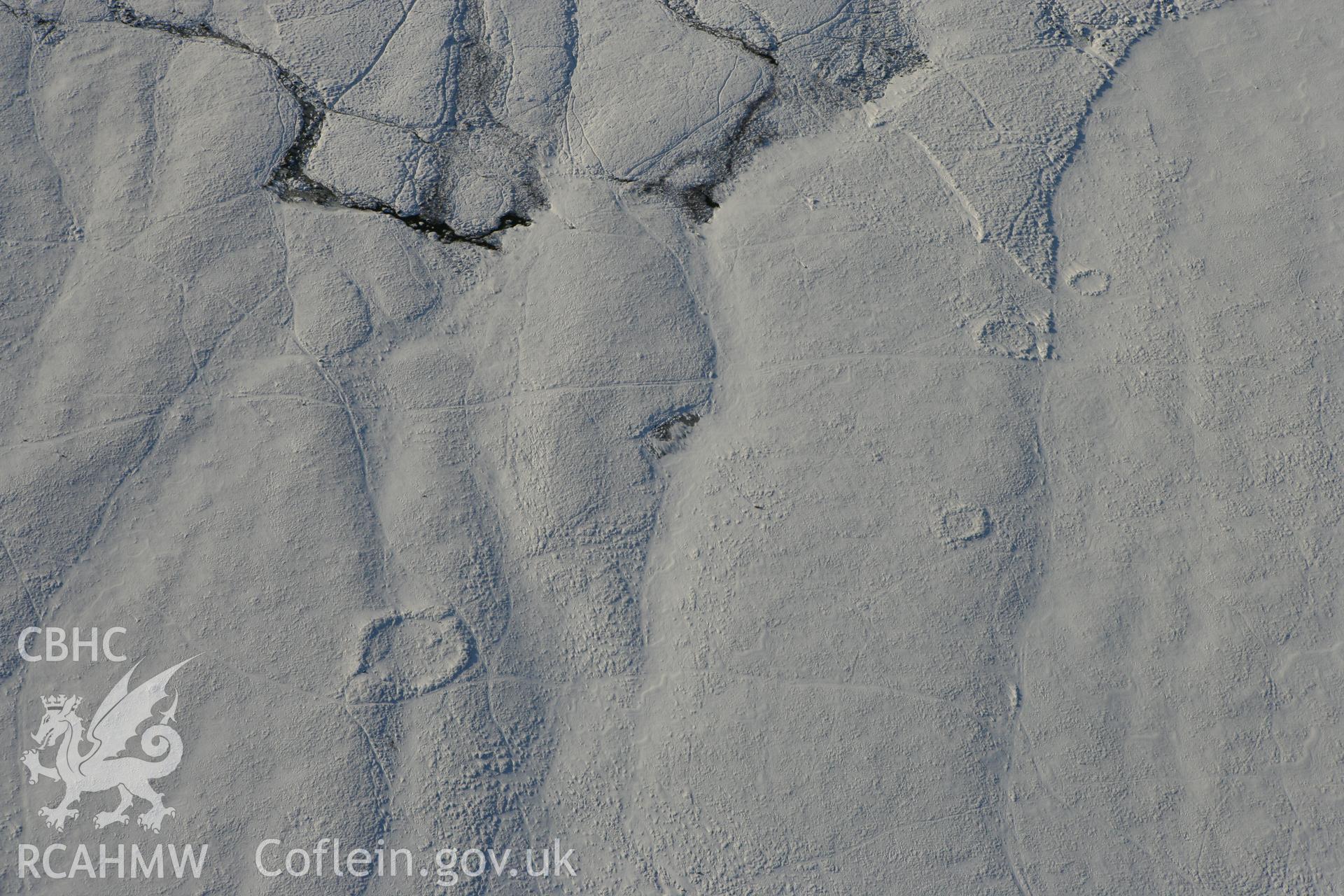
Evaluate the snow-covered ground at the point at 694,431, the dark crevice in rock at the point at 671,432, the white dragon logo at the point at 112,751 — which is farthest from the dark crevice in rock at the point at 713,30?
the white dragon logo at the point at 112,751

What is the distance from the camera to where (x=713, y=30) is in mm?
2928

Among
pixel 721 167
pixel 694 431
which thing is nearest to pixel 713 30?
pixel 721 167

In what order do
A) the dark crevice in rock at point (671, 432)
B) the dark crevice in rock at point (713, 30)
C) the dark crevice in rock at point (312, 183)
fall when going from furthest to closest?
the dark crevice in rock at point (713, 30)
the dark crevice in rock at point (312, 183)
the dark crevice in rock at point (671, 432)

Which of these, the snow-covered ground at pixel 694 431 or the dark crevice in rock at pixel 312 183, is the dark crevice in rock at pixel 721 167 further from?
the dark crevice in rock at pixel 312 183

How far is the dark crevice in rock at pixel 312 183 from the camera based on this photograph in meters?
2.77

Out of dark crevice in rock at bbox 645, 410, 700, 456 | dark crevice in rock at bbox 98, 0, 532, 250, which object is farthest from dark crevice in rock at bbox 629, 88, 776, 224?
dark crevice in rock at bbox 645, 410, 700, 456

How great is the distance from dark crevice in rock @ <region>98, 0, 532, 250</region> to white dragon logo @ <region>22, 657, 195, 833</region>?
1433 millimetres

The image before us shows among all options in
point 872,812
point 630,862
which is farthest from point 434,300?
point 872,812

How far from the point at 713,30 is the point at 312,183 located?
1386 mm

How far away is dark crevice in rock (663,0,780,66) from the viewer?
2915 mm

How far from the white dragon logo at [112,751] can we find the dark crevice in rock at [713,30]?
2495 mm

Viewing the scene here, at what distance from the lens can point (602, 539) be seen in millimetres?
2570

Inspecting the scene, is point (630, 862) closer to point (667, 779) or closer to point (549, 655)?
point (667, 779)

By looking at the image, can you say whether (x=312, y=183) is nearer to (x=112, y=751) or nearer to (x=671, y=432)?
(x=671, y=432)
